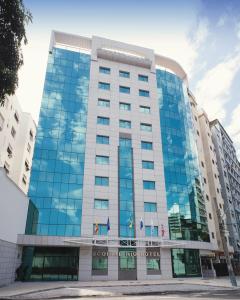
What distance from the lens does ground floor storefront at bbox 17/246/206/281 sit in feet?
102

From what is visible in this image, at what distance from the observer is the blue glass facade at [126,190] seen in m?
35.1

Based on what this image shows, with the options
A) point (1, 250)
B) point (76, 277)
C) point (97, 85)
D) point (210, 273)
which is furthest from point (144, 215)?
point (97, 85)

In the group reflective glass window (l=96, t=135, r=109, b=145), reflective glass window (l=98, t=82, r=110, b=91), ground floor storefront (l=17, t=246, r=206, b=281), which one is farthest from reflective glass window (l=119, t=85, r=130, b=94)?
ground floor storefront (l=17, t=246, r=206, b=281)

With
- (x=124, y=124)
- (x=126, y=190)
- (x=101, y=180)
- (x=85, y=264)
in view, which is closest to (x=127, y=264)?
(x=85, y=264)

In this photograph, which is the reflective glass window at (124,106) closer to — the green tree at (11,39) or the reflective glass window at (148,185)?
the reflective glass window at (148,185)

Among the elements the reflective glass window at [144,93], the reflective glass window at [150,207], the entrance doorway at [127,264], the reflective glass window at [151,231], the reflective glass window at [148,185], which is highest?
the reflective glass window at [144,93]

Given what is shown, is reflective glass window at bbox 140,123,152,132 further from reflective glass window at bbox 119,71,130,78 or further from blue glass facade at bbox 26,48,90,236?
reflective glass window at bbox 119,71,130,78

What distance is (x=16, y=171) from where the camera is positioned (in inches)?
1962

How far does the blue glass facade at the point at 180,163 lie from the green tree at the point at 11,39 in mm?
29721

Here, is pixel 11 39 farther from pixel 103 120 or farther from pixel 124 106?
pixel 124 106

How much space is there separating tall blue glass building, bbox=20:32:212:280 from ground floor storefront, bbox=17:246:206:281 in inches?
4.7

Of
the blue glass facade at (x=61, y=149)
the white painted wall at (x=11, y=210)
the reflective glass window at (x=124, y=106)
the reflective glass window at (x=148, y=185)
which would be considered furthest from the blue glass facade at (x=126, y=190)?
the white painted wall at (x=11, y=210)

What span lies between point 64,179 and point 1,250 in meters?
14.0

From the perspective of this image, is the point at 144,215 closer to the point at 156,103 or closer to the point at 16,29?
the point at 156,103
